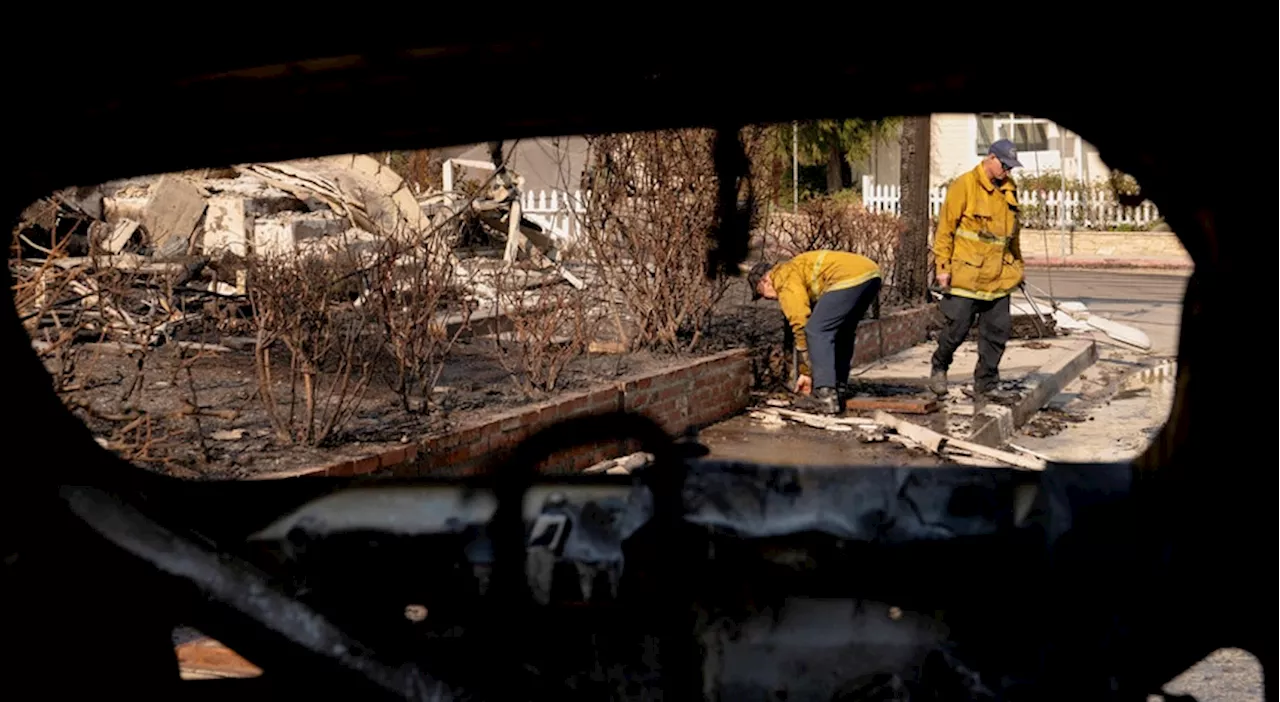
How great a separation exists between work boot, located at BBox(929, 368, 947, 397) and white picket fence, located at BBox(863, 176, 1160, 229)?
57.4 ft

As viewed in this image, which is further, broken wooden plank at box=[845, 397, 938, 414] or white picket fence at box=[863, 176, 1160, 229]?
white picket fence at box=[863, 176, 1160, 229]

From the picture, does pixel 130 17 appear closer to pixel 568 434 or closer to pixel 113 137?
pixel 113 137

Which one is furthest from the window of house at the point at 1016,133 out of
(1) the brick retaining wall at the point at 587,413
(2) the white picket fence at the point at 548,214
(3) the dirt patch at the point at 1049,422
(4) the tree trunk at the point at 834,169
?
(1) the brick retaining wall at the point at 587,413

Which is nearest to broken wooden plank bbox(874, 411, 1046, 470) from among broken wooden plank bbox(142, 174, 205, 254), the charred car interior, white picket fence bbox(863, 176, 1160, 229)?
the charred car interior

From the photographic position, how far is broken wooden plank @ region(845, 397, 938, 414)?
9609 millimetres

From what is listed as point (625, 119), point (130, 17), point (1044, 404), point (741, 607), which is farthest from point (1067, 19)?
point (1044, 404)

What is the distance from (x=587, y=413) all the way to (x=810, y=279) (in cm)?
277

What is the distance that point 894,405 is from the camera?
9711mm

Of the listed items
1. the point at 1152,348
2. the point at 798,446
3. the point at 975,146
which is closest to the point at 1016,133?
the point at 975,146

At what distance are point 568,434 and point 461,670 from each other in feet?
1.23

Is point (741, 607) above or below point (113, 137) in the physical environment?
below

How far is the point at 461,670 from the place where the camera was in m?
1.84

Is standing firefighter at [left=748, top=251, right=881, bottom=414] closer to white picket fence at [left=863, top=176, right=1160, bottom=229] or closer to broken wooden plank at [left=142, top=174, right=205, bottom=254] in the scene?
broken wooden plank at [left=142, top=174, right=205, bottom=254]

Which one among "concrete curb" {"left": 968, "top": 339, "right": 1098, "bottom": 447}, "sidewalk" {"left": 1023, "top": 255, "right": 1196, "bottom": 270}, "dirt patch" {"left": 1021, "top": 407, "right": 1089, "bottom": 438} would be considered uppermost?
"concrete curb" {"left": 968, "top": 339, "right": 1098, "bottom": 447}
